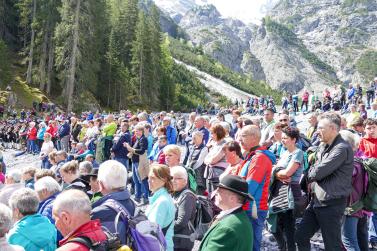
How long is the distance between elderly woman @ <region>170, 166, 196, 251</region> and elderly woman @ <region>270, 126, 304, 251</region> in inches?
49.4

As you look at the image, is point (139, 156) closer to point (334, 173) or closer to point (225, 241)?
point (334, 173)

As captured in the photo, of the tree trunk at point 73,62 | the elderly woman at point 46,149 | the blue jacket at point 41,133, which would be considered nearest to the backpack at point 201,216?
the elderly woman at point 46,149

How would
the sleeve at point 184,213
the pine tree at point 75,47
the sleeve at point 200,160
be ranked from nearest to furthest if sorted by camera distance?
the sleeve at point 184,213 → the sleeve at point 200,160 → the pine tree at point 75,47

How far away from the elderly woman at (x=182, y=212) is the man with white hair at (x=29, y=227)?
1.35 metres

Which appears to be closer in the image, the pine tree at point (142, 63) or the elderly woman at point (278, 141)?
the elderly woman at point (278, 141)

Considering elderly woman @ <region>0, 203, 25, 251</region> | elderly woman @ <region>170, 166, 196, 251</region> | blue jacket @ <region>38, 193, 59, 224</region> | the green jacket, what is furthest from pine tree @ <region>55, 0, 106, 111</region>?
the green jacket

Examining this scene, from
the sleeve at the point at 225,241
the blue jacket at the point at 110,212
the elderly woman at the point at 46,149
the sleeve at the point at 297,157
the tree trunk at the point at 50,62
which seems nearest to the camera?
the sleeve at the point at 225,241

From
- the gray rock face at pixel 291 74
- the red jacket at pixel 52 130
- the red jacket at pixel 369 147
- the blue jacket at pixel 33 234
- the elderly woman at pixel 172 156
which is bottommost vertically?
the red jacket at pixel 52 130

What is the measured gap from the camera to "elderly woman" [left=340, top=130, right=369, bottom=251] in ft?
16.1

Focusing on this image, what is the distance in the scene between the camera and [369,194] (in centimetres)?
510

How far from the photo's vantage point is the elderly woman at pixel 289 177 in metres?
5.09

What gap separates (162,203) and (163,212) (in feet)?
0.29

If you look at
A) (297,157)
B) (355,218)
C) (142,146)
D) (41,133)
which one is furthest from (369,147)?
(41,133)

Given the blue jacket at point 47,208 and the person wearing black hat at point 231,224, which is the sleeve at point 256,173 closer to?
the person wearing black hat at point 231,224
